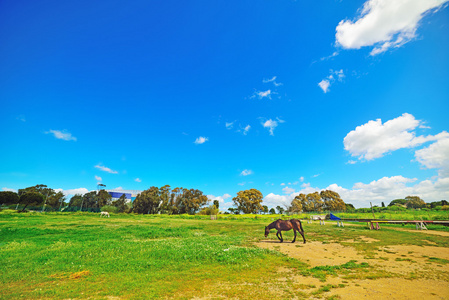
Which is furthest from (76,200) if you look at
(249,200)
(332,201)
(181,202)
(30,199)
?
(332,201)

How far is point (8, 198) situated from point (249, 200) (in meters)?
105

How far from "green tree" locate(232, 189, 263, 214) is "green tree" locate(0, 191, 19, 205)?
9763 centimetres

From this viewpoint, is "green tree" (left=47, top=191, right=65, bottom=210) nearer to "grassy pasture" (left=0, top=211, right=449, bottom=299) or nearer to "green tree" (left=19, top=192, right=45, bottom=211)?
"green tree" (left=19, top=192, right=45, bottom=211)

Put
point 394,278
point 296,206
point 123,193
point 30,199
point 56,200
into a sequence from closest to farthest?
point 394,278 → point 30,199 → point 296,206 → point 56,200 → point 123,193

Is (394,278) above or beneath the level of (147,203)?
beneath

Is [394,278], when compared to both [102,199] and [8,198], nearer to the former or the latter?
[8,198]

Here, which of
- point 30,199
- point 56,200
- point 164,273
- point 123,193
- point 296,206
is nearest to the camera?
point 164,273

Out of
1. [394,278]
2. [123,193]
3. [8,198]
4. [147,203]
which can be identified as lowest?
[394,278]

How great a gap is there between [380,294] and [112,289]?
34.4ft

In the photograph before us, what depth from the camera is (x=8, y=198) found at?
7394 cm

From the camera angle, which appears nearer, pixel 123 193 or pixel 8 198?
pixel 8 198

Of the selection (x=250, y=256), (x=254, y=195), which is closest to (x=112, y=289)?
(x=250, y=256)

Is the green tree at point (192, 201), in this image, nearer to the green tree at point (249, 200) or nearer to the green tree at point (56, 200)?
the green tree at point (249, 200)

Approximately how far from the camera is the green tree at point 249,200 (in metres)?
96.9
